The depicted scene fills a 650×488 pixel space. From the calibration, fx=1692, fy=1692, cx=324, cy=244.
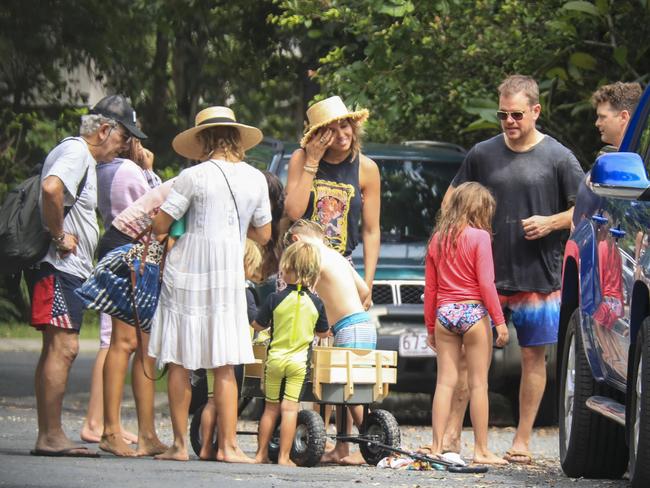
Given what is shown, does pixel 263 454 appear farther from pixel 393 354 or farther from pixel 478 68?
pixel 478 68

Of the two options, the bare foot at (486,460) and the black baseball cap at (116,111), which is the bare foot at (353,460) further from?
the black baseball cap at (116,111)

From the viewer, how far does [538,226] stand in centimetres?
912

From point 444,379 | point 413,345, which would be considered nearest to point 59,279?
point 444,379

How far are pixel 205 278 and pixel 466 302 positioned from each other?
1.34m

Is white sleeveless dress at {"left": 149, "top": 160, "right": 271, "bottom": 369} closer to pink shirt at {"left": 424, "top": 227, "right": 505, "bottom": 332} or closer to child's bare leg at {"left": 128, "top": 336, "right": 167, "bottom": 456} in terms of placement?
child's bare leg at {"left": 128, "top": 336, "right": 167, "bottom": 456}

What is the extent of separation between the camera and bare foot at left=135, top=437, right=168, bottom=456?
901 cm

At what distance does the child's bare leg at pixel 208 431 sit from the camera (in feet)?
29.1

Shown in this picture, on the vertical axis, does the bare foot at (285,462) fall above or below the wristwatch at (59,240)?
below

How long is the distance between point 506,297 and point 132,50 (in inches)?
379

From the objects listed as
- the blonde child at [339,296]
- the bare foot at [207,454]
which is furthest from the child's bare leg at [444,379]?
the bare foot at [207,454]

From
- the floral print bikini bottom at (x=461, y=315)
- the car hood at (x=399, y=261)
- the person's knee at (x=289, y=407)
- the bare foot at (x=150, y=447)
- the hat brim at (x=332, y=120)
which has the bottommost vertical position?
the bare foot at (x=150, y=447)

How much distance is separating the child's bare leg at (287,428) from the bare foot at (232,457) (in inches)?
7.1

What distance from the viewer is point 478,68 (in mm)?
14289

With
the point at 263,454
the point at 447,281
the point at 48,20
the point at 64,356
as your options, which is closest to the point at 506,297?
the point at 447,281
